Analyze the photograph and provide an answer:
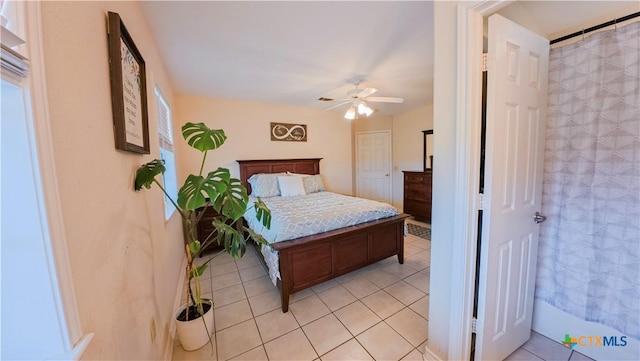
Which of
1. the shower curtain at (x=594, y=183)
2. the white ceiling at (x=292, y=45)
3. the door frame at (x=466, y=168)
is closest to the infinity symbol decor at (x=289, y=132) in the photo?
the white ceiling at (x=292, y=45)

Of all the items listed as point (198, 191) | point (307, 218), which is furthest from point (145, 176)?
point (307, 218)

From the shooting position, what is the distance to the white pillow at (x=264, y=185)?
12.0 feet

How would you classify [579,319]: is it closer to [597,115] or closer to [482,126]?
[597,115]

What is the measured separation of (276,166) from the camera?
4180 mm

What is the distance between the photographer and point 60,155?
0.63 metres

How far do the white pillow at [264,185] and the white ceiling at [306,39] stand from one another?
1.34m

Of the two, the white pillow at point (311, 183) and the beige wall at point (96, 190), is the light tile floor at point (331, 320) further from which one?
the white pillow at point (311, 183)

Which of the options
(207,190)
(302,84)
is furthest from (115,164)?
(302,84)

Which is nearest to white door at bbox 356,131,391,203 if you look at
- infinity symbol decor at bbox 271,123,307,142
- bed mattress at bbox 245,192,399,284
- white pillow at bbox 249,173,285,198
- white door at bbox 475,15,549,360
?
infinity symbol decor at bbox 271,123,307,142

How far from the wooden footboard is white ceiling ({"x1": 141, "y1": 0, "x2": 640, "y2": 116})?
5.70ft

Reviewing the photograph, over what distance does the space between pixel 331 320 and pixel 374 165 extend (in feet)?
13.6

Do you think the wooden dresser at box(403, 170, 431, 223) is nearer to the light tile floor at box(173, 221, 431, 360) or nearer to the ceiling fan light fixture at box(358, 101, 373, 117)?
the light tile floor at box(173, 221, 431, 360)

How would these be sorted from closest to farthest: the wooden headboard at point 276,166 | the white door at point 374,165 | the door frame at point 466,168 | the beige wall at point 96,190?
1. the beige wall at point 96,190
2. the door frame at point 466,168
3. the wooden headboard at point 276,166
4. the white door at point 374,165

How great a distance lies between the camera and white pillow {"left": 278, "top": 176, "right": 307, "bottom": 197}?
3.72 metres
